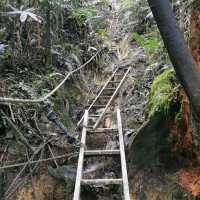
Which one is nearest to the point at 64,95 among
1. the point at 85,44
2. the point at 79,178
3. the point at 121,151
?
the point at 121,151

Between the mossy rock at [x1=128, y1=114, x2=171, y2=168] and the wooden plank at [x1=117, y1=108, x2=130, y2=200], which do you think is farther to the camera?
the mossy rock at [x1=128, y1=114, x2=171, y2=168]

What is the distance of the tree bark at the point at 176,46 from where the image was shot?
112 inches

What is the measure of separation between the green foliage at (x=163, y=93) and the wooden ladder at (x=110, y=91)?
63.0 inches

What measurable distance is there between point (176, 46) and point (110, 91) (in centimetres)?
623

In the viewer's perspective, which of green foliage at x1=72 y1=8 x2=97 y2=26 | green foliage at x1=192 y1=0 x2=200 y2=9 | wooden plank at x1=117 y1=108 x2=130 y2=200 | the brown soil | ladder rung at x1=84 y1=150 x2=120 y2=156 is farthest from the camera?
green foliage at x1=72 y1=8 x2=97 y2=26

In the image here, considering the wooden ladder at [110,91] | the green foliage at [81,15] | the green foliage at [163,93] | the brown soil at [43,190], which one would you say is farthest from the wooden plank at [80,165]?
the green foliage at [81,15]

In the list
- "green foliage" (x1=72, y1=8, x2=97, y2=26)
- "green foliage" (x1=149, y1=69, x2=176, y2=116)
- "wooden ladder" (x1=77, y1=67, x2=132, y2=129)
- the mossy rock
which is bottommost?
the mossy rock

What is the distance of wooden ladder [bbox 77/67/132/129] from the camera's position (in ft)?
25.3

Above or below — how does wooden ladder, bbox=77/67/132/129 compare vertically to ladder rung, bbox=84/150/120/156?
above

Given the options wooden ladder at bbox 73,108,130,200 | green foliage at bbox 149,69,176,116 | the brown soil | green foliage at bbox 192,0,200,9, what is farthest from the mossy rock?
green foliage at bbox 192,0,200,9

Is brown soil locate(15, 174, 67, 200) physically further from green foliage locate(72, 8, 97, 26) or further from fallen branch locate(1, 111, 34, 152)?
green foliage locate(72, 8, 97, 26)

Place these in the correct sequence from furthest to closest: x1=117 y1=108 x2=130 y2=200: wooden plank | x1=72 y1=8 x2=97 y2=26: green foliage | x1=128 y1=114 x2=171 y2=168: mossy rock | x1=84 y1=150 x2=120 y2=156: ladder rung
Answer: x1=72 y1=8 x2=97 y2=26: green foliage < x1=84 y1=150 x2=120 y2=156: ladder rung < x1=128 y1=114 x2=171 y2=168: mossy rock < x1=117 y1=108 x2=130 y2=200: wooden plank

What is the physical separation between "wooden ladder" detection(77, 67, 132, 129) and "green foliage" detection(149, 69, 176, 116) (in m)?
1.60

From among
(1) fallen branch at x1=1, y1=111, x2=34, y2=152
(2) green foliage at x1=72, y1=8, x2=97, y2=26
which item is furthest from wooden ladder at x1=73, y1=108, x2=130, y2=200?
(2) green foliage at x1=72, y1=8, x2=97, y2=26
